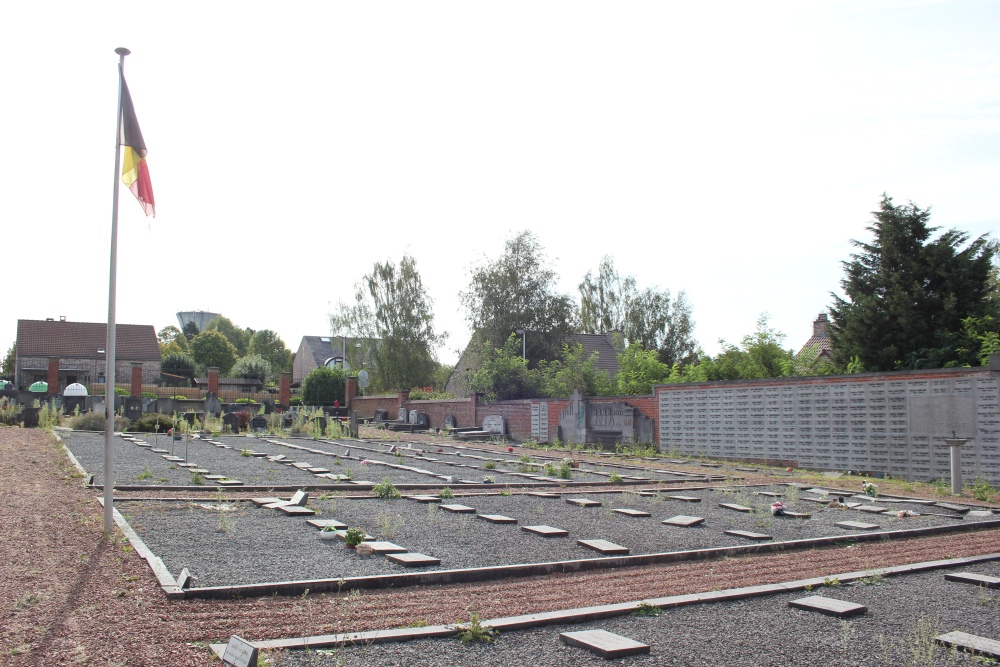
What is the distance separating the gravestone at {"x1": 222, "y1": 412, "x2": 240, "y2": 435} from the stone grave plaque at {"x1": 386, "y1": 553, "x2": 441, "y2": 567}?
21.5 m

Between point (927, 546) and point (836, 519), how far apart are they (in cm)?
164

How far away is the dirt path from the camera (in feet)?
13.3

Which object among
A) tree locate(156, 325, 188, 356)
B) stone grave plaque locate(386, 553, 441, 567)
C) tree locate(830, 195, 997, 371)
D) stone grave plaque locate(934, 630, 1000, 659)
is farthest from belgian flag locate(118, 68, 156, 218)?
tree locate(156, 325, 188, 356)

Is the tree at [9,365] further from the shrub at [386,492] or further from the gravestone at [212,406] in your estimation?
the shrub at [386,492]

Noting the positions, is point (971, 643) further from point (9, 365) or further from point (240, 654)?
point (9, 365)

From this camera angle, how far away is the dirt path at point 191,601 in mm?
4062

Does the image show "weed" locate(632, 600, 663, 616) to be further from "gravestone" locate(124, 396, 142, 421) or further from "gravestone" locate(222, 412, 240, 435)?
"gravestone" locate(124, 396, 142, 421)

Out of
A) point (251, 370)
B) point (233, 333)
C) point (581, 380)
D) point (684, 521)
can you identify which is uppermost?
point (233, 333)

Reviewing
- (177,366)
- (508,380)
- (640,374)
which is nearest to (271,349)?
(177,366)

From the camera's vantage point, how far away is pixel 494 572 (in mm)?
5891

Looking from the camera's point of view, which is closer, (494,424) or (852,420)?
(852,420)

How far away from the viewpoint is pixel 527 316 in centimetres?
3841

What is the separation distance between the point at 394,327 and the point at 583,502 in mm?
36960

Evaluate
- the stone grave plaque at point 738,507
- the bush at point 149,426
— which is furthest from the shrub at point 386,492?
the bush at point 149,426
